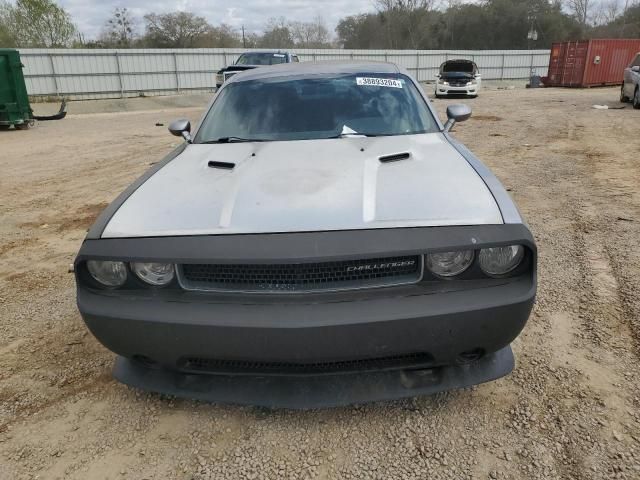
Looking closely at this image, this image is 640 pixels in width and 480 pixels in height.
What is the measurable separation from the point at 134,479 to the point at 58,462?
37cm

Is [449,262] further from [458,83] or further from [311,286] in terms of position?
[458,83]

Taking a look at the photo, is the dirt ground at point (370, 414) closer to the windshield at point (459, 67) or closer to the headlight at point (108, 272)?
the headlight at point (108, 272)

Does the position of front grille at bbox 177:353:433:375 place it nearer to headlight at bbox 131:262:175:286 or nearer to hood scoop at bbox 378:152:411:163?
headlight at bbox 131:262:175:286

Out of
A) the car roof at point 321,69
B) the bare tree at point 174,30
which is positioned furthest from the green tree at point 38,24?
the car roof at point 321,69

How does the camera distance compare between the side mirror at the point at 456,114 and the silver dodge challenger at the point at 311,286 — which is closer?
the silver dodge challenger at the point at 311,286

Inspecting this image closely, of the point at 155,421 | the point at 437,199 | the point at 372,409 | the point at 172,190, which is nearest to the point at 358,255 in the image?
the point at 437,199

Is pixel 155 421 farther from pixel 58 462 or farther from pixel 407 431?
pixel 407 431

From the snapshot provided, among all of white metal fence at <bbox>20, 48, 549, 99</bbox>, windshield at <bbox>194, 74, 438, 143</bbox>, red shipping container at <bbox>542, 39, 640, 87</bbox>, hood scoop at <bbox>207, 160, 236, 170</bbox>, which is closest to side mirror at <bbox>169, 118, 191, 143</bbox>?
windshield at <bbox>194, 74, 438, 143</bbox>

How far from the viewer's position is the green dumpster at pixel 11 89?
1230 centimetres

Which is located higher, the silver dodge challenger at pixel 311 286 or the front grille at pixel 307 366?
the silver dodge challenger at pixel 311 286

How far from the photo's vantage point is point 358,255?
182 cm

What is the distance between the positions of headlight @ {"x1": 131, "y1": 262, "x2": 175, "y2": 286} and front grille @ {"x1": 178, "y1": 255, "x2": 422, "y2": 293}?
63 millimetres

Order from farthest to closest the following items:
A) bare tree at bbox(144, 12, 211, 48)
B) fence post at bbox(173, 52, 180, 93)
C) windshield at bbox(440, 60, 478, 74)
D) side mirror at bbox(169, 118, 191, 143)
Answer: bare tree at bbox(144, 12, 211, 48) → fence post at bbox(173, 52, 180, 93) → windshield at bbox(440, 60, 478, 74) → side mirror at bbox(169, 118, 191, 143)

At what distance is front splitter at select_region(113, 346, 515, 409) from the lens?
6.60 feet
